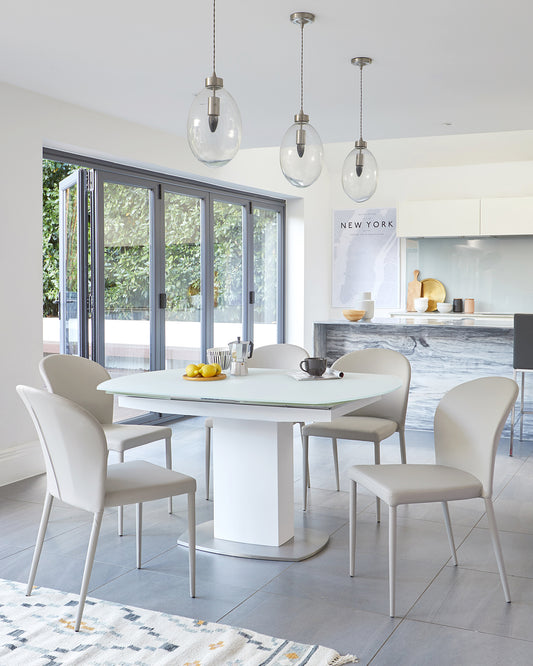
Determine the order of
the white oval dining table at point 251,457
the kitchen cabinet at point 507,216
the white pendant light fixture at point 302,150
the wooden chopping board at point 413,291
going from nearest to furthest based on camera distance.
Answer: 1. the white oval dining table at point 251,457
2. the white pendant light fixture at point 302,150
3. the kitchen cabinet at point 507,216
4. the wooden chopping board at point 413,291

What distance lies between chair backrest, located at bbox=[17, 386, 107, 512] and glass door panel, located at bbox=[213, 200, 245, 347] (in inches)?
174

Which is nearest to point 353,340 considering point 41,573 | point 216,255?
point 216,255

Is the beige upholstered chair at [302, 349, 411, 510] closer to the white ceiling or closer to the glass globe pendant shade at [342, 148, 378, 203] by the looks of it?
the glass globe pendant shade at [342, 148, 378, 203]

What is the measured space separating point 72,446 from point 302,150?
1553mm

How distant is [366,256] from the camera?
843cm

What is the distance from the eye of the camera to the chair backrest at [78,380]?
3453mm

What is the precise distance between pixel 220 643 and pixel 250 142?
4.38 meters

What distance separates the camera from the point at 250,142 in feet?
19.3

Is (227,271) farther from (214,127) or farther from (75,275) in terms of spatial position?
(214,127)

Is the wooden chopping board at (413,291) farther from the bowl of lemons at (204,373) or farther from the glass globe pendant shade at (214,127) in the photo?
the glass globe pendant shade at (214,127)

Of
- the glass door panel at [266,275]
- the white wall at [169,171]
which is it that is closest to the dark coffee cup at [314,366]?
the white wall at [169,171]

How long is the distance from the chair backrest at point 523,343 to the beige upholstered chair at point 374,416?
5.32ft

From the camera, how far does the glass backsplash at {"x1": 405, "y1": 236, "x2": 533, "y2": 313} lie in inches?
308

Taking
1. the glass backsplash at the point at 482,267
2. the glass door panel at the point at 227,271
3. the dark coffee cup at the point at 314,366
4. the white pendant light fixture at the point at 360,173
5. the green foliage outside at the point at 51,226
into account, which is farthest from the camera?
the green foliage outside at the point at 51,226
